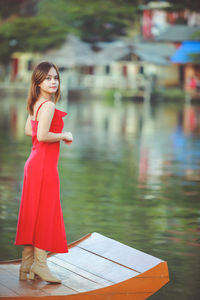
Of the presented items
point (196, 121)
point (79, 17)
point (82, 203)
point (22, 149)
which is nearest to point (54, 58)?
point (79, 17)

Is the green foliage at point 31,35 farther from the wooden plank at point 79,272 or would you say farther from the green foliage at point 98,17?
the wooden plank at point 79,272

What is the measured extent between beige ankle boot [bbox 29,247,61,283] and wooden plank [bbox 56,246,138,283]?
1.16ft

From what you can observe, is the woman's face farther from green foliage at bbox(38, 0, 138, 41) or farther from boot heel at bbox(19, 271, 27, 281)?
green foliage at bbox(38, 0, 138, 41)

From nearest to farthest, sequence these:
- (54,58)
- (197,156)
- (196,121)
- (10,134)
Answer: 1. (197,156)
2. (10,134)
3. (196,121)
4. (54,58)

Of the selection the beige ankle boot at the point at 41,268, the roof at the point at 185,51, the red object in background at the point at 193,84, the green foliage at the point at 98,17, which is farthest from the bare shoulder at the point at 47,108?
the green foliage at the point at 98,17

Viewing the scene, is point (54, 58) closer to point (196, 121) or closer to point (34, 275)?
point (196, 121)

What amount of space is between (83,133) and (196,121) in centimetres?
910

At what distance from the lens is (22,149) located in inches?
673

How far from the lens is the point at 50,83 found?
16.8 feet

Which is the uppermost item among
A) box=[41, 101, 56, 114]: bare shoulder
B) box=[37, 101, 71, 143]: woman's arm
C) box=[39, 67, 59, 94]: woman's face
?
box=[39, 67, 59, 94]: woman's face

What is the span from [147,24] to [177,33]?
3226 millimetres

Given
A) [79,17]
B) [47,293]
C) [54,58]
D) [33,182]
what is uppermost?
[79,17]

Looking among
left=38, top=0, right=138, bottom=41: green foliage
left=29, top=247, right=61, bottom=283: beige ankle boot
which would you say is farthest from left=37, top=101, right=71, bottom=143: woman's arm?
left=38, top=0, right=138, bottom=41: green foliage

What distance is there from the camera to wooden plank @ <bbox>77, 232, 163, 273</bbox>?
5145mm
